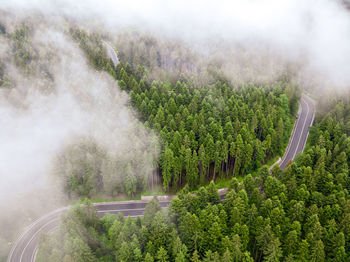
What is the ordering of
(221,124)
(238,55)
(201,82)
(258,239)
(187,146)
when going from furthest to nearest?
(238,55)
(201,82)
(221,124)
(187,146)
(258,239)

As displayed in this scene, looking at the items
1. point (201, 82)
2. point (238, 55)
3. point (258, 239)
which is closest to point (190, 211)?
point (258, 239)

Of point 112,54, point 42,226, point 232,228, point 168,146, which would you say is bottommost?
point 42,226

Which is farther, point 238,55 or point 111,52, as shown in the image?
point 111,52

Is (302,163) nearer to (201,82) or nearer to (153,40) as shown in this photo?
(201,82)

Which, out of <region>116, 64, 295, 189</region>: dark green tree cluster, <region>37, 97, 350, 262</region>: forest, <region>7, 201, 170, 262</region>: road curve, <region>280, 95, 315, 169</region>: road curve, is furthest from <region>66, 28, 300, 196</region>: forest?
<region>37, 97, 350, 262</region>: forest

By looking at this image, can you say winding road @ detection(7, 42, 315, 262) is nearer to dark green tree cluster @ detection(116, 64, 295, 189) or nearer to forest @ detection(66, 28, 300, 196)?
forest @ detection(66, 28, 300, 196)

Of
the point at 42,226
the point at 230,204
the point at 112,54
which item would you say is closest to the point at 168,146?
the point at 230,204

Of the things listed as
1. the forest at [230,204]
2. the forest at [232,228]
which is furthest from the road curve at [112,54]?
the forest at [232,228]

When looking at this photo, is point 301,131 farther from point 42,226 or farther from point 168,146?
point 42,226
